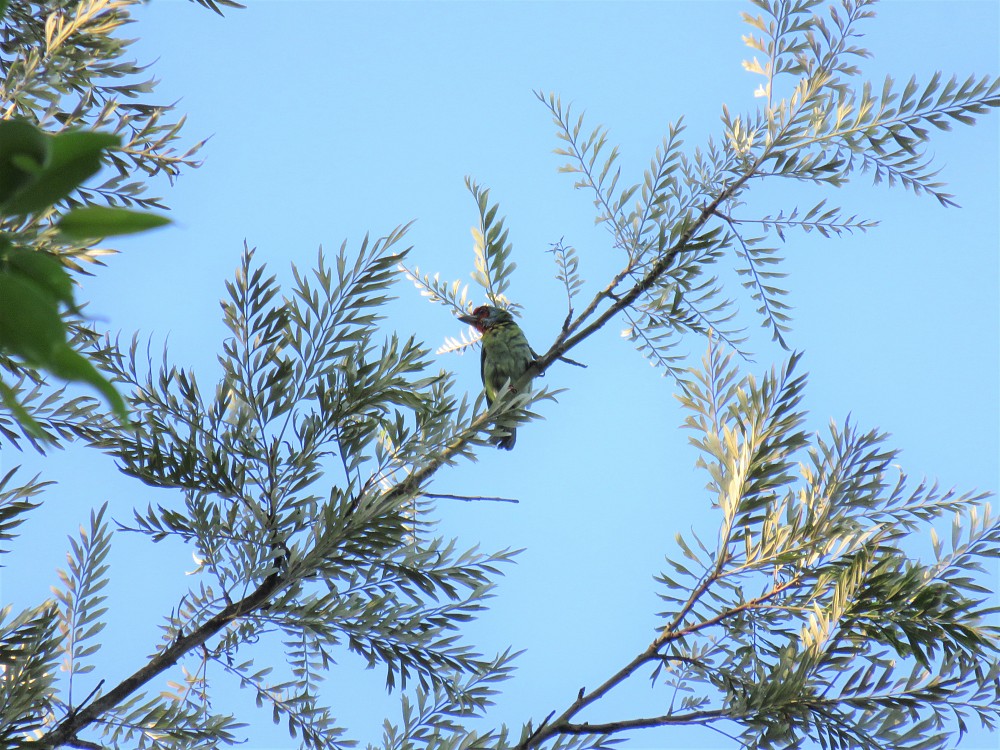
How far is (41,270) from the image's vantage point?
464 millimetres

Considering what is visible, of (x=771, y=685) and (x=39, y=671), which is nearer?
(x=771, y=685)

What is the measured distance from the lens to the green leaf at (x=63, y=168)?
43 cm

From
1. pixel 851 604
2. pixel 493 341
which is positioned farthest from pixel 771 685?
pixel 493 341

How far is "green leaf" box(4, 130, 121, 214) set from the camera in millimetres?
433

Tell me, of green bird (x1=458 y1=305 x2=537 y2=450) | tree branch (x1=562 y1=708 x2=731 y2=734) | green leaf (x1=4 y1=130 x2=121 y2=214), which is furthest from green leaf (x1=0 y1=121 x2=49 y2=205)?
green bird (x1=458 y1=305 x2=537 y2=450)

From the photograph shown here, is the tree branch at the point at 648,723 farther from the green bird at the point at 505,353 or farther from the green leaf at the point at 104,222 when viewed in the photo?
the green bird at the point at 505,353

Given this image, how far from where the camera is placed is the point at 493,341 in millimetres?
5840

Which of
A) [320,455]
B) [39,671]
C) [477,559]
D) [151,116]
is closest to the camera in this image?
[39,671]

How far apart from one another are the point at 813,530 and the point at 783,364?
408 millimetres

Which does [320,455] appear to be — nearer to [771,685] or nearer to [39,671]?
[39,671]

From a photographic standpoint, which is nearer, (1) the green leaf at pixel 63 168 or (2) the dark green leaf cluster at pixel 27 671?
(1) the green leaf at pixel 63 168

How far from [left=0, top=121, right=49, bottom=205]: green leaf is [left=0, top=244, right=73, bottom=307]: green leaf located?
36mm

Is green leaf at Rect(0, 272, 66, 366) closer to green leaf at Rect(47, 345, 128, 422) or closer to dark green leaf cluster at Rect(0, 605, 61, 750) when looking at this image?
green leaf at Rect(47, 345, 128, 422)

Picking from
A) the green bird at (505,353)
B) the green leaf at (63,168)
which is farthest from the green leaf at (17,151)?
the green bird at (505,353)
